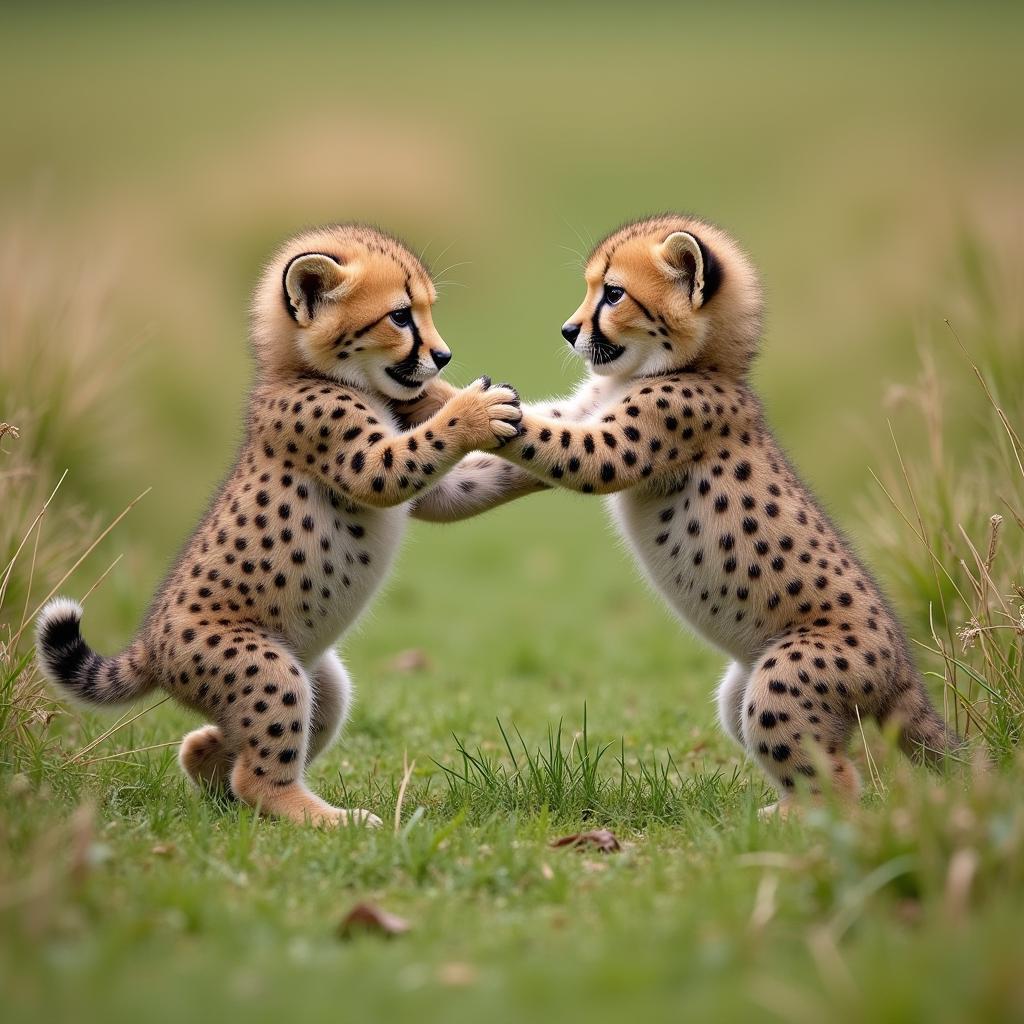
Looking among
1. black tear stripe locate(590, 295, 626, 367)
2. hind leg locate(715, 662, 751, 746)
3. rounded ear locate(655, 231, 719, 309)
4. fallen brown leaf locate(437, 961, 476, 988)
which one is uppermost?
rounded ear locate(655, 231, 719, 309)

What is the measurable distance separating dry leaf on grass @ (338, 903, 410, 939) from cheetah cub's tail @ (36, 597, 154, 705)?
1.92 metres

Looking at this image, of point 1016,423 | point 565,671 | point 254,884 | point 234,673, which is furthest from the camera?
point 565,671

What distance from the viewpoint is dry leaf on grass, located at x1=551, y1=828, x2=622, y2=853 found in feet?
15.5

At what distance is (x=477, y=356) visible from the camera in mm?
17609

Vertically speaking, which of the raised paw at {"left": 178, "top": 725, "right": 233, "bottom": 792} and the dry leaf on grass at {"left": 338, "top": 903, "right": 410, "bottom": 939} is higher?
the dry leaf on grass at {"left": 338, "top": 903, "right": 410, "bottom": 939}

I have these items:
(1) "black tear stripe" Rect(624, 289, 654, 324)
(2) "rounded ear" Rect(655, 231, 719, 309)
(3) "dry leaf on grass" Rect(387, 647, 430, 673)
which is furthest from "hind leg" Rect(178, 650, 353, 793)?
(3) "dry leaf on grass" Rect(387, 647, 430, 673)

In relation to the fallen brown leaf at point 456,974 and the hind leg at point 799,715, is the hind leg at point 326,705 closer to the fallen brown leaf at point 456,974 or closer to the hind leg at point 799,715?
the hind leg at point 799,715

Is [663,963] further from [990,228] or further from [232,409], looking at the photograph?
[232,409]

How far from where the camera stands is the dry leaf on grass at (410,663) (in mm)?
8916

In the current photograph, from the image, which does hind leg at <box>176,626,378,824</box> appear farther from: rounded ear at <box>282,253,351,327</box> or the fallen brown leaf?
the fallen brown leaf

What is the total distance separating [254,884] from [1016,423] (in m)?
4.47

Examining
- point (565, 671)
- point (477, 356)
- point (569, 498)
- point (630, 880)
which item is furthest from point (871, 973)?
point (477, 356)

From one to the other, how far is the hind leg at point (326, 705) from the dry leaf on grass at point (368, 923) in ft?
5.86

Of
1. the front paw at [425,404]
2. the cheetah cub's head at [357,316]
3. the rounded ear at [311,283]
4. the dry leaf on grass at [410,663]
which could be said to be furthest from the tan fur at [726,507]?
the dry leaf on grass at [410,663]
